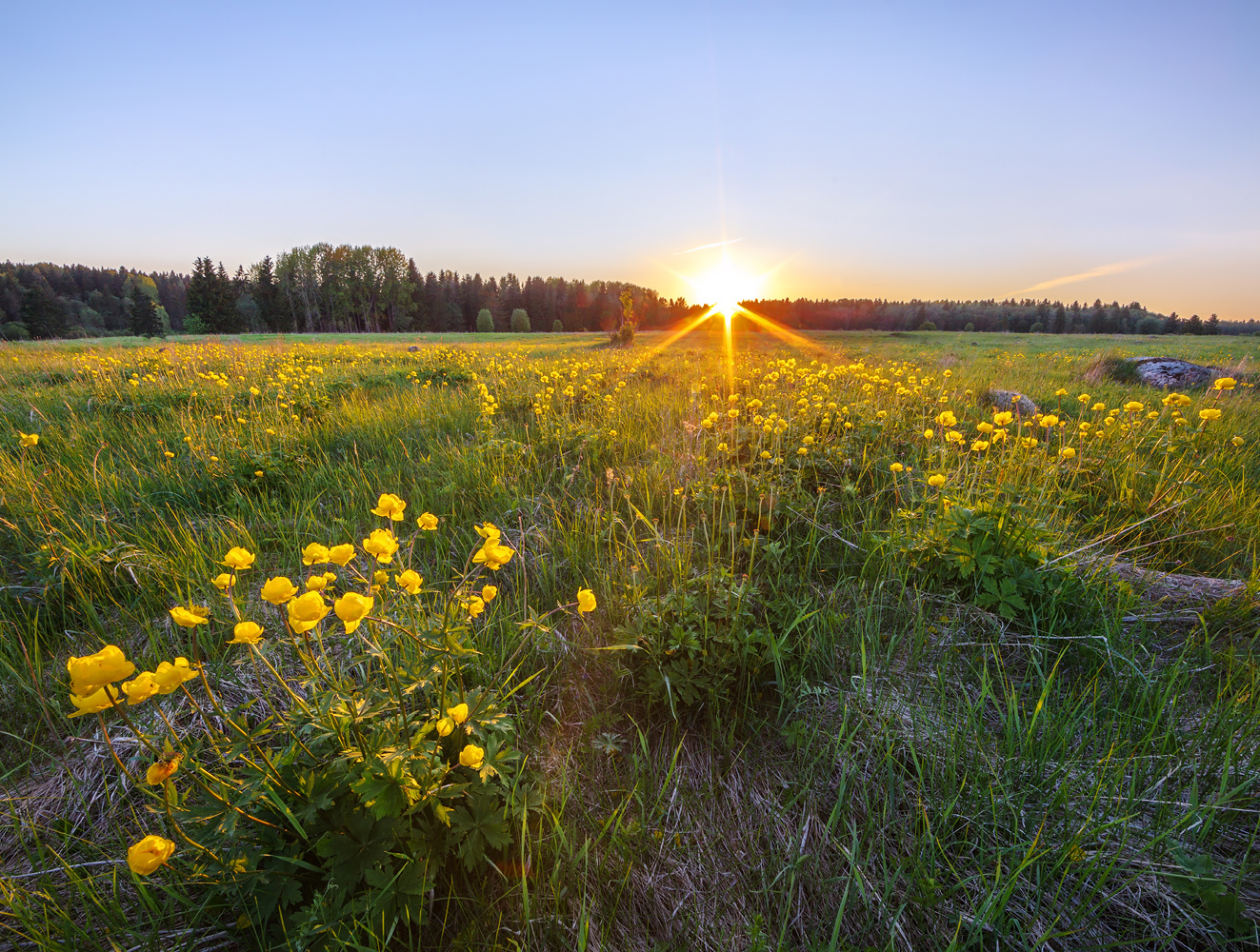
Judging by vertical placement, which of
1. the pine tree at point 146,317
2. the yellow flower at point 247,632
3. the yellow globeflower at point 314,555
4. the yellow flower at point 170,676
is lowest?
the yellow flower at point 170,676

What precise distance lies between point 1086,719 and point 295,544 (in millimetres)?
3799

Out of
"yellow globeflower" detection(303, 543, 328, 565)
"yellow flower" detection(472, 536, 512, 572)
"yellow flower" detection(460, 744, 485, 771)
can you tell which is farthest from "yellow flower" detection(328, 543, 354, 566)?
"yellow flower" detection(460, 744, 485, 771)

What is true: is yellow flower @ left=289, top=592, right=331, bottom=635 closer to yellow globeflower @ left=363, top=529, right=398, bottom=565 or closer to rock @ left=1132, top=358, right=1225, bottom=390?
yellow globeflower @ left=363, top=529, right=398, bottom=565

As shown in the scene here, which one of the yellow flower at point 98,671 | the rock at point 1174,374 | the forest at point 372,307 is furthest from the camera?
the forest at point 372,307

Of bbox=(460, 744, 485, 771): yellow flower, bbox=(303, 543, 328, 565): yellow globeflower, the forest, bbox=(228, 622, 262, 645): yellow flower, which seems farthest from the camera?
the forest

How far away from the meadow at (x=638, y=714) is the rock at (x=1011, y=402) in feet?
6.19

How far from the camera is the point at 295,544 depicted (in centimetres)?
284

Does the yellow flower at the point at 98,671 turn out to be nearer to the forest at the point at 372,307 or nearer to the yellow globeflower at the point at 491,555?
the yellow globeflower at the point at 491,555

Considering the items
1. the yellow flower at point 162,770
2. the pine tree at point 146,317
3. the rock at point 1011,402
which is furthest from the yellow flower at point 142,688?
the pine tree at point 146,317

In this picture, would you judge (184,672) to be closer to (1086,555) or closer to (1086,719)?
(1086,719)

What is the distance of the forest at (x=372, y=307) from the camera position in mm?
54125

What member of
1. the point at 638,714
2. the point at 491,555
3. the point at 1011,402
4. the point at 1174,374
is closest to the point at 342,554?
the point at 491,555

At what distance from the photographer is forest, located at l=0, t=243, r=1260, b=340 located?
178ft

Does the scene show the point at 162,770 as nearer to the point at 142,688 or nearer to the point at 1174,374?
the point at 142,688
